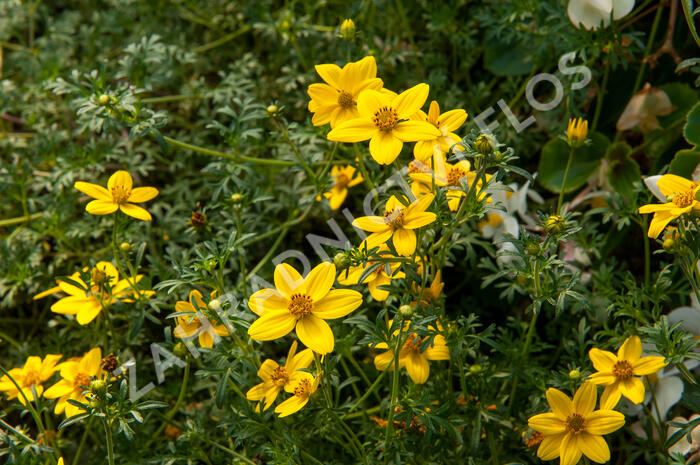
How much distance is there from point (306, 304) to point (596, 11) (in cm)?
93

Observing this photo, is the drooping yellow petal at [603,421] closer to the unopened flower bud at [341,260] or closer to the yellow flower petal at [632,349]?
the yellow flower petal at [632,349]

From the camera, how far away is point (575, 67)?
1.52 metres

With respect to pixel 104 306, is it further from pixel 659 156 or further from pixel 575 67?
pixel 659 156

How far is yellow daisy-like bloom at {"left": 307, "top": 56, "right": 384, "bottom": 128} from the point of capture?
1.16m

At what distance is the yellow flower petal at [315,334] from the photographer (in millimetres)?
1004

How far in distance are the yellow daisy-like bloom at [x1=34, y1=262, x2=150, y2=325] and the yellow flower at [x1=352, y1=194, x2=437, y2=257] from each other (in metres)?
0.46

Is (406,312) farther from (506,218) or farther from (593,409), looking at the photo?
(506,218)

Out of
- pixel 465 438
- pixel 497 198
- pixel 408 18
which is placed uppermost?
pixel 408 18

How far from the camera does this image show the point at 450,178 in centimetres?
120

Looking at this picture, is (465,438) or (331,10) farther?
(331,10)

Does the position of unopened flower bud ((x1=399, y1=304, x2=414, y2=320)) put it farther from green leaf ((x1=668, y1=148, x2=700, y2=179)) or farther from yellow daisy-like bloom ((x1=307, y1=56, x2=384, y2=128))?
green leaf ((x1=668, y1=148, x2=700, y2=179))

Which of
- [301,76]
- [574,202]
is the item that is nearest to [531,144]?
[574,202]

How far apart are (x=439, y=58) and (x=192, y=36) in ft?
2.79

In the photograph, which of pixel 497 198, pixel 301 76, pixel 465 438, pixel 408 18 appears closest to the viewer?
pixel 465 438
